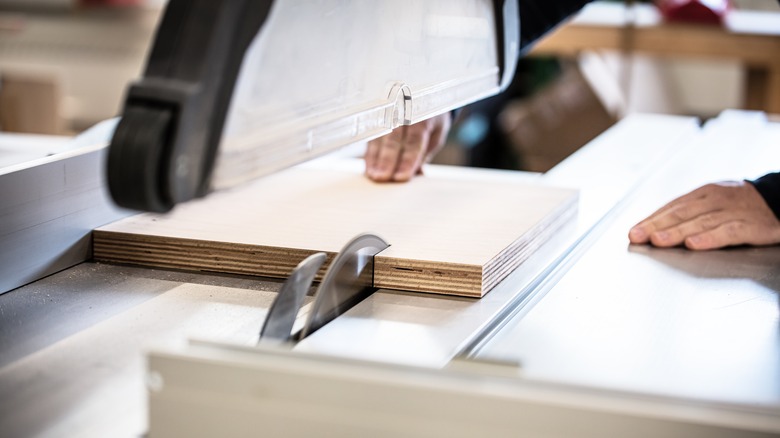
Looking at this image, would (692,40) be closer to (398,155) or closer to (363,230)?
(398,155)

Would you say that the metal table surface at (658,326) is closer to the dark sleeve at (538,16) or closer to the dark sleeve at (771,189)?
the dark sleeve at (771,189)

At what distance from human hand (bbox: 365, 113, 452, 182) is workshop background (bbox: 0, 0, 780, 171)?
152cm

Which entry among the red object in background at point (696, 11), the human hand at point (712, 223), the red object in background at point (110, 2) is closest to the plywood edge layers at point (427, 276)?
the human hand at point (712, 223)

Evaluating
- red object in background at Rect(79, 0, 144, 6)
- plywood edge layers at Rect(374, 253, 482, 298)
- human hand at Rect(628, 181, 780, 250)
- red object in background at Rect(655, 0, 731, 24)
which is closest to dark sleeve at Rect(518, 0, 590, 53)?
human hand at Rect(628, 181, 780, 250)

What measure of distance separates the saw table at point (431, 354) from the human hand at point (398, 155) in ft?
0.97

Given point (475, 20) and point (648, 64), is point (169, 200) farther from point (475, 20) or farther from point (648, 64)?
point (648, 64)

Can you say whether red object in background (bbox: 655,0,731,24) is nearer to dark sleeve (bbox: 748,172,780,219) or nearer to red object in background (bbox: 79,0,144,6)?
red object in background (bbox: 79,0,144,6)

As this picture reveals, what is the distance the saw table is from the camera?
0.77m

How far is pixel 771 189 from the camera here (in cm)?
146

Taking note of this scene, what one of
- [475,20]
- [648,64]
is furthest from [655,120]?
[648,64]

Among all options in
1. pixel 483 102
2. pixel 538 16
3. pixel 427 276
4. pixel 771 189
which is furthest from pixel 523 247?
pixel 483 102

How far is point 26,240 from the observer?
1.19 meters

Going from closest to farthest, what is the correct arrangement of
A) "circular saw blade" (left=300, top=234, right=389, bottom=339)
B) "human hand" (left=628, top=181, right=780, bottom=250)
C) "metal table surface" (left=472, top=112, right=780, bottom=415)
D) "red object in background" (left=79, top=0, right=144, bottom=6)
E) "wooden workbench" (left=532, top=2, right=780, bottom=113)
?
"metal table surface" (left=472, top=112, right=780, bottom=415), "circular saw blade" (left=300, top=234, right=389, bottom=339), "human hand" (left=628, top=181, right=780, bottom=250), "wooden workbench" (left=532, top=2, right=780, bottom=113), "red object in background" (left=79, top=0, right=144, bottom=6)

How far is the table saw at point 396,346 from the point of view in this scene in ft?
2.52
